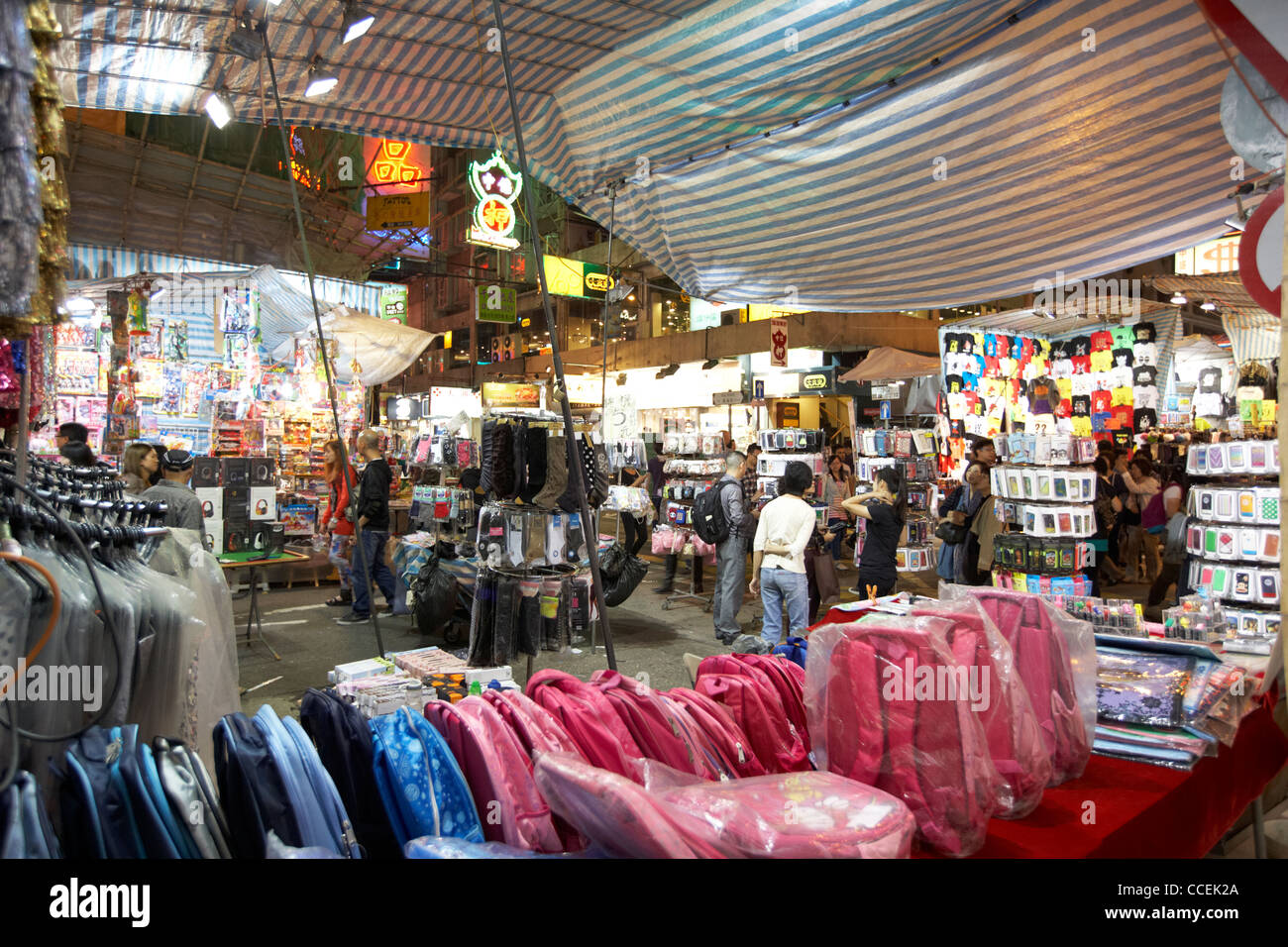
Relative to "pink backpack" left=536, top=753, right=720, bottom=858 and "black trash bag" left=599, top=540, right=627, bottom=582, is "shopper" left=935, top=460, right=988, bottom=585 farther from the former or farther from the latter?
"pink backpack" left=536, top=753, right=720, bottom=858

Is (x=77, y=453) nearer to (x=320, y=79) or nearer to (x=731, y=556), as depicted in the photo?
(x=320, y=79)

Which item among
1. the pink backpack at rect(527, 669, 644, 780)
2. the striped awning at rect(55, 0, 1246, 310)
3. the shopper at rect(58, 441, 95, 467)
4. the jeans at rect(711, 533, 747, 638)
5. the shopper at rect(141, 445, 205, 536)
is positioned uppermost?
the striped awning at rect(55, 0, 1246, 310)

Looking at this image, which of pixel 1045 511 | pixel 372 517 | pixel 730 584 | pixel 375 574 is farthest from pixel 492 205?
pixel 1045 511

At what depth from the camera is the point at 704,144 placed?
3.58 metres

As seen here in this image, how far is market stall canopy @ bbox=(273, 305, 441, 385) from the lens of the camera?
10898 millimetres

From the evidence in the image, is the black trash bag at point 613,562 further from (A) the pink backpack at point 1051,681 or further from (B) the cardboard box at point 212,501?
(A) the pink backpack at point 1051,681

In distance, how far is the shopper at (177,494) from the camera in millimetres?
5293

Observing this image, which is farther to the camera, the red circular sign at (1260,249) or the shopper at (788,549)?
the shopper at (788,549)

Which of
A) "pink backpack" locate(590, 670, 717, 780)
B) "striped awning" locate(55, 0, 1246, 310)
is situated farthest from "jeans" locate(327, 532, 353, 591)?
"pink backpack" locate(590, 670, 717, 780)

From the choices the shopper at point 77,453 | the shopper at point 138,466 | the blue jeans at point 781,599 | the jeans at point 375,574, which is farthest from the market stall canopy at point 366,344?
the blue jeans at point 781,599

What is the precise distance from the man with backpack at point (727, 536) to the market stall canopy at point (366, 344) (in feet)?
18.5

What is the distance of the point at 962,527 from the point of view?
775cm

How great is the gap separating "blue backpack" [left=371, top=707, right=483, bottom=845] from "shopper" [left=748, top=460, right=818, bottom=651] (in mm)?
5127
